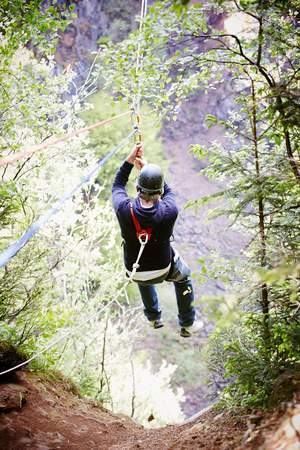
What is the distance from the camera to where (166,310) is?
1602cm

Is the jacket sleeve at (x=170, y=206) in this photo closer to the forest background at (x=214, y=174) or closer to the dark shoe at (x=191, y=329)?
the forest background at (x=214, y=174)

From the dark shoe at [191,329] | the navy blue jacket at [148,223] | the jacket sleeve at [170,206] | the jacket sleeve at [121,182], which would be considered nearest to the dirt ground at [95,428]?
the dark shoe at [191,329]

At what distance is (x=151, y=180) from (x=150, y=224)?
38 cm

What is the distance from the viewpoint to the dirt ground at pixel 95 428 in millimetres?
1965

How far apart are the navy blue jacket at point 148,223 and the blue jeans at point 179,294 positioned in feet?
0.84

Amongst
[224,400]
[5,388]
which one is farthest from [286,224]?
[5,388]

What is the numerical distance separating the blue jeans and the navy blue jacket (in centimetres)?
26

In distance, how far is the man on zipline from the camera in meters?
3.10

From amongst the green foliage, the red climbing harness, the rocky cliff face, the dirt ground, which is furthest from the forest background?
the rocky cliff face

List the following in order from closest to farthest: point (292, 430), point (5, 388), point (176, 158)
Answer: point (292, 430) → point (5, 388) → point (176, 158)

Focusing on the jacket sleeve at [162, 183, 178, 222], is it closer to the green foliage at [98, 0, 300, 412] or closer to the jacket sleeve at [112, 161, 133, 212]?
the jacket sleeve at [112, 161, 133, 212]

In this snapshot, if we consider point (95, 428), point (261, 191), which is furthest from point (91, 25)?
point (95, 428)

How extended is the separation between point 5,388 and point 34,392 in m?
0.34

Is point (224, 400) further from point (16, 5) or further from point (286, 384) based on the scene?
point (16, 5)
